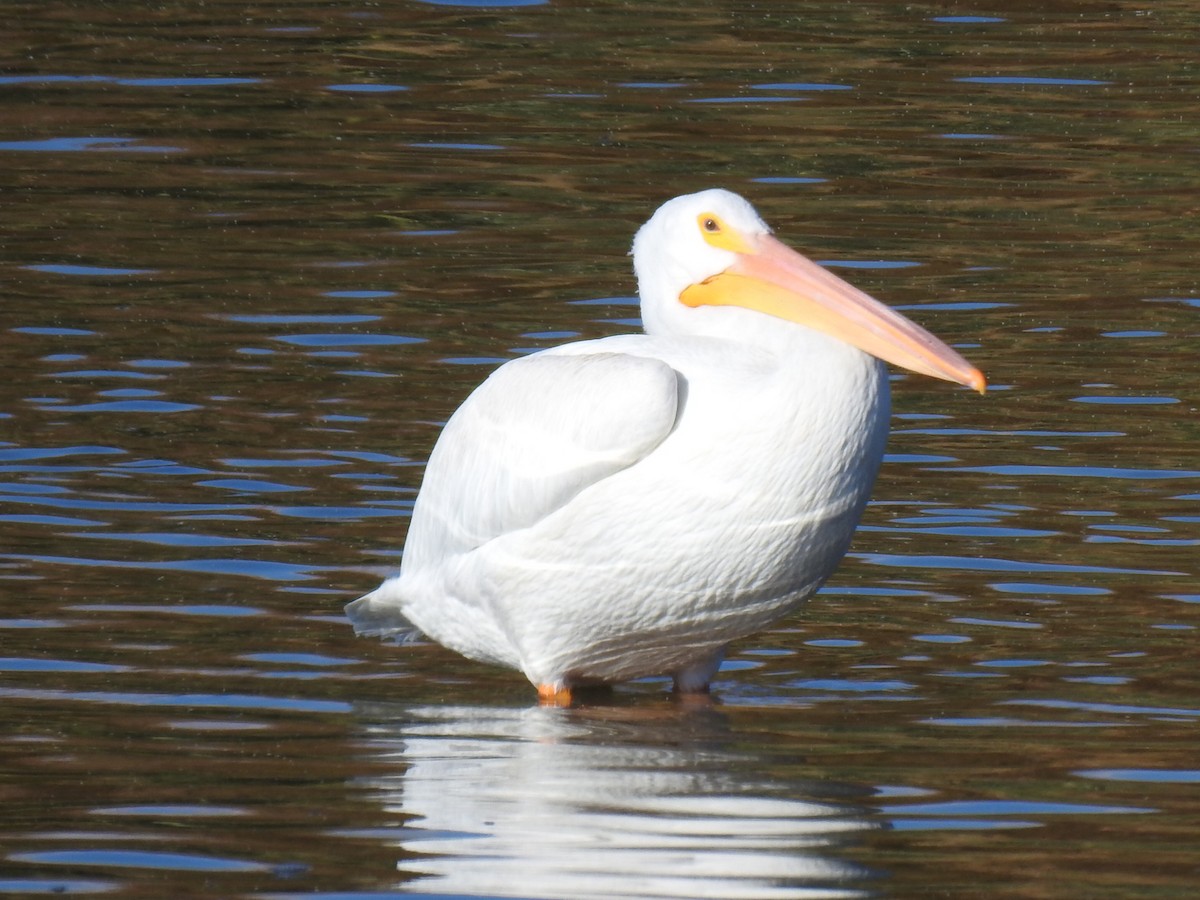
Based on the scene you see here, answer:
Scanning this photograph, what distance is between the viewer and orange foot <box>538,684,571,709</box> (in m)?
4.82

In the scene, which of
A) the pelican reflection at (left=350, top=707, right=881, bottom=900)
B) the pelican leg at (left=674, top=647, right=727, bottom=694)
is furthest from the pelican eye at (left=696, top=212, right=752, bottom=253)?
the pelican reflection at (left=350, top=707, right=881, bottom=900)

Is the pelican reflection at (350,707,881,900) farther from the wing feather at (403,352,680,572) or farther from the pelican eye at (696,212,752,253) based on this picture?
the pelican eye at (696,212,752,253)

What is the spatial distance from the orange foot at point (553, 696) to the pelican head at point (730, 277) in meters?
0.76


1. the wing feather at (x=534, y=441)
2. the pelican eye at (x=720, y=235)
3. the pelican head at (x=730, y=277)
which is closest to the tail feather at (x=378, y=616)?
the wing feather at (x=534, y=441)

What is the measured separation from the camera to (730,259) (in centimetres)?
472

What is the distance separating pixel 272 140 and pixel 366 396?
10.7 feet

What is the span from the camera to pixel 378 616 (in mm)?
5055

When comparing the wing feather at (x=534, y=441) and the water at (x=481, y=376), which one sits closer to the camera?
the water at (x=481, y=376)

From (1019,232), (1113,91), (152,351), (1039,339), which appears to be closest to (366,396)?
(152,351)

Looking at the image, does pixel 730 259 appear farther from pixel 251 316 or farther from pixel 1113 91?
pixel 1113 91

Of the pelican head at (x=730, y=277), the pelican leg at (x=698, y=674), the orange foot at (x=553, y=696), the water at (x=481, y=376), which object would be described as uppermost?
the pelican head at (x=730, y=277)

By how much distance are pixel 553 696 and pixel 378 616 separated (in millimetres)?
467

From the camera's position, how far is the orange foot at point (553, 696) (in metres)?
4.82

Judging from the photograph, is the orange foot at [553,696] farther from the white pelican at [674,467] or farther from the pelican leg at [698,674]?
the pelican leg at [698,674]
